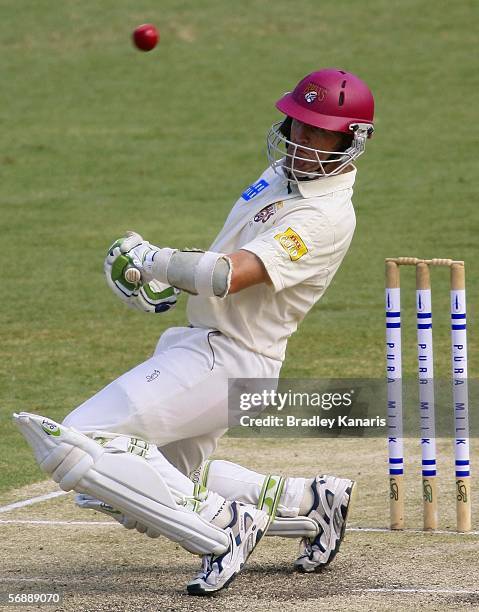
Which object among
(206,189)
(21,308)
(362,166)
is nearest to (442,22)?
(362,166)

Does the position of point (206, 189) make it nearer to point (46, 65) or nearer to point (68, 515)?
point (46, 65)

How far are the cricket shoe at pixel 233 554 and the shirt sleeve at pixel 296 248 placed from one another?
32.3 inches

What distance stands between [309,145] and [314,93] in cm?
18

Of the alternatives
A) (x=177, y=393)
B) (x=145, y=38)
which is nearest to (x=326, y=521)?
(x=177, y=393)

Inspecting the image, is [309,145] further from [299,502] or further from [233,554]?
[233,554]

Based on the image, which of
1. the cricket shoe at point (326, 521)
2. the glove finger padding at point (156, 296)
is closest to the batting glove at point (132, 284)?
the glove finger padding at point (156, 296)

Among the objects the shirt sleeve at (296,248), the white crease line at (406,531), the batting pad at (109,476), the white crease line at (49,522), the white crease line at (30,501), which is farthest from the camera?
the white crease line at (30,501)

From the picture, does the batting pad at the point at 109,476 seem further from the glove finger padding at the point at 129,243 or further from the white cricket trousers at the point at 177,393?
the glove finger padding at the point at 129,243

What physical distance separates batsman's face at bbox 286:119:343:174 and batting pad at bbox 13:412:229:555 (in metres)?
1.18

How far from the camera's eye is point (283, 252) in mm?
4613

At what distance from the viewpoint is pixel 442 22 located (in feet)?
76.9

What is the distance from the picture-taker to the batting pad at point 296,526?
5039mm

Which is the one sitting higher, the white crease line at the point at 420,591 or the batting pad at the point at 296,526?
the batting pad at the point at 296,526

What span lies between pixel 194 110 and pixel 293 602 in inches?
629
